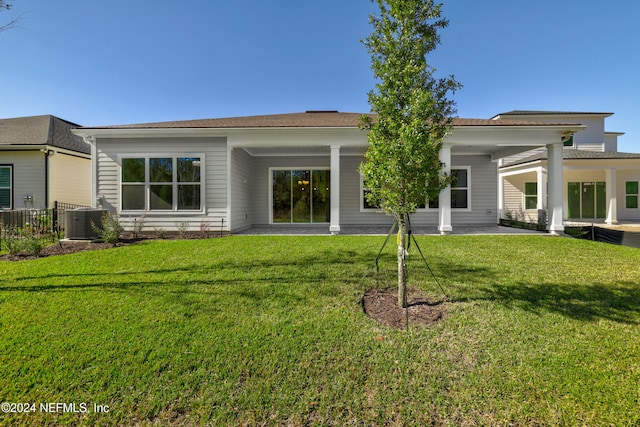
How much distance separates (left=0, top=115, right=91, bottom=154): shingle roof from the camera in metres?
11.2

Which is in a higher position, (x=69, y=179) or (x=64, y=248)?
(x=69, y=179)

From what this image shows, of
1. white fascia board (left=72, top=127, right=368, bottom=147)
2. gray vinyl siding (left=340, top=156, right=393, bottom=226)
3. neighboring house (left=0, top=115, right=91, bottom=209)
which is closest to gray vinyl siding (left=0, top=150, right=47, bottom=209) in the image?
neighboring house (left=0, top=115, right=91, bottom=209)

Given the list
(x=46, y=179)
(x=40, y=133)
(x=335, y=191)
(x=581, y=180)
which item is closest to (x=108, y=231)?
(x=46, y=179)

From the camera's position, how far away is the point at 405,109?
11.5 feet

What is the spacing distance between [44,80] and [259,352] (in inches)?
523

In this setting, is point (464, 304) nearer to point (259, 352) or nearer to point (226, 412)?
point (259, 352)

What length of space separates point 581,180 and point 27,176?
2601 cm

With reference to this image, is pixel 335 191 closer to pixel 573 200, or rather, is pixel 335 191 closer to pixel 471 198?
pixel 471 198

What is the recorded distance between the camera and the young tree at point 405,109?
10.9 feet

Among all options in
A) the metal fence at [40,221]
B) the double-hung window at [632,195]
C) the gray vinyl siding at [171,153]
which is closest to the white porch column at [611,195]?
the double-hung window at [632,195]

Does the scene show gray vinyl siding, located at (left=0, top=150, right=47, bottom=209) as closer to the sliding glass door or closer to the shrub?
the shrub

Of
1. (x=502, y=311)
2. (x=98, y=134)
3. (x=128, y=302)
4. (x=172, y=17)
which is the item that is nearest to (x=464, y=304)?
(x=502, y=311)

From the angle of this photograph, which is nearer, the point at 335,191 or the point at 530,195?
the point at 335,191

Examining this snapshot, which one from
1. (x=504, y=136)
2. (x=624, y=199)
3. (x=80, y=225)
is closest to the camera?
(x=80, y=225)
